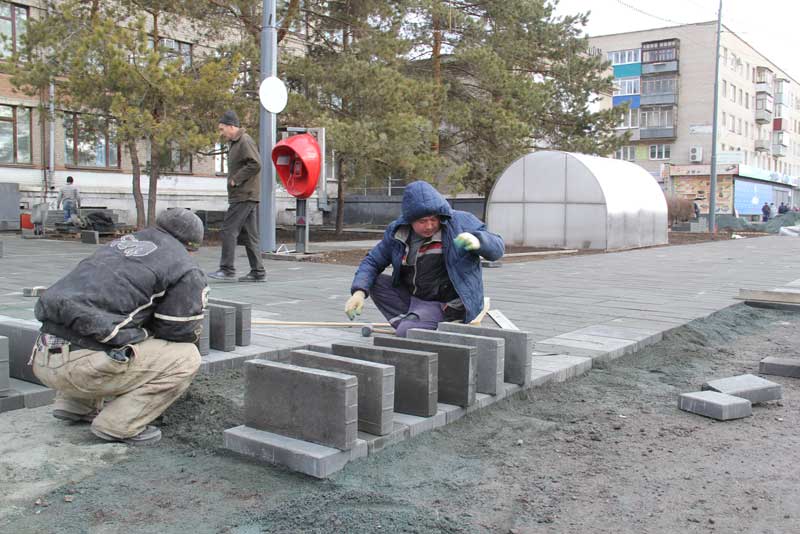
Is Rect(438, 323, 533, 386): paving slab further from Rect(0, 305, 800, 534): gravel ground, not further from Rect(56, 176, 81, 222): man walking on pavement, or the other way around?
Rect(56, 176, 81, 222): man walking on pavement

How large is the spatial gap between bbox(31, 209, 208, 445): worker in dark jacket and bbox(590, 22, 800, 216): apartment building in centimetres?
5909

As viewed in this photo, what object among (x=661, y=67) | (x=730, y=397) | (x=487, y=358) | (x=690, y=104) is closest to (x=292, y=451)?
(x=487, y=358)

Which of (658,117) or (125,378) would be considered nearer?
(125,378)

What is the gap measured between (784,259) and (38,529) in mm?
17906

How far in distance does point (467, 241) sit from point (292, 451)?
1939 mm

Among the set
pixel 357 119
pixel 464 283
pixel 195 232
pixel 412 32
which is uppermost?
pixel 412 32

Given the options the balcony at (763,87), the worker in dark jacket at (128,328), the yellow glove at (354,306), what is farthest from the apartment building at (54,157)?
the balcony at (763,87)

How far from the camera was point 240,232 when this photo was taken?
377 inches

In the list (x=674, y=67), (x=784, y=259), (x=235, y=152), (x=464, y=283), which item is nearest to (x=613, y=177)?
(x=784, y=259)

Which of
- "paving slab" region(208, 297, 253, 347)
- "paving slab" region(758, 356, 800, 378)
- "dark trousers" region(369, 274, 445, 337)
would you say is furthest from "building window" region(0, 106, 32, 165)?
"paving slab" region(758, 356, 800, 378)

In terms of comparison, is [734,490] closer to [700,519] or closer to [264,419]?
[700,519]

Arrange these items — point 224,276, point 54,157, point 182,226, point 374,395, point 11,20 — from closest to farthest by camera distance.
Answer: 1. point 374,395
2. point 182,226
3. point 224,276
4. point 11,20
5. point 54,157

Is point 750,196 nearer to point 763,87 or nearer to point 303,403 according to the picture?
point 763,87

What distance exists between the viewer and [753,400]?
4.43m
